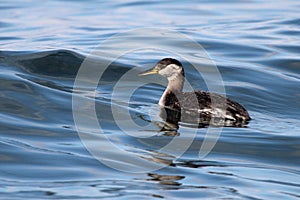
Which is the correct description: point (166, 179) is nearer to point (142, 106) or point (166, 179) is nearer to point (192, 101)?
point (192, 101)

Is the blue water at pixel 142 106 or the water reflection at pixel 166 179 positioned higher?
the blue water at pixel 142 106

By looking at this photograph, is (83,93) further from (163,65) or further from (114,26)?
(114,26)

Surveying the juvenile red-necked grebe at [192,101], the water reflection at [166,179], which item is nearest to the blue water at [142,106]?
the water reflection at [166,179]

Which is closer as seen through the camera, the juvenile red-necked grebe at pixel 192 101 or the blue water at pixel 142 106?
the blue water at pixel 142 106

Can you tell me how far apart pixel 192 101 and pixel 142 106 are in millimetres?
978

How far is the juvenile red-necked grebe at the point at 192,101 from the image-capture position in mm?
12516

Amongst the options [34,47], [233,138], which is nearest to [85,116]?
Answer: [233,138]

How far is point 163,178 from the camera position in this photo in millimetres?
A: 9633

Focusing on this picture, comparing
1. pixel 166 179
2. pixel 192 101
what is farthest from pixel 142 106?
pixel 166 179

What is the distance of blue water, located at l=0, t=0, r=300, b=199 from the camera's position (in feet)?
30.9

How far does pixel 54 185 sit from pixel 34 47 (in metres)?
9.48

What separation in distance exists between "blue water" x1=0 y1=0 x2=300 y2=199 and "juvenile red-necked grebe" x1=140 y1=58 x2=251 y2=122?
1.06ft

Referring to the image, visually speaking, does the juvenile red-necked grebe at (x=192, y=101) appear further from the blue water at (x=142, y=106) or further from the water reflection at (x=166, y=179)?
the water reflection at (x=166, y=179)

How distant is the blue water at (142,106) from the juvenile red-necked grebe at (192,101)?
322 mm
